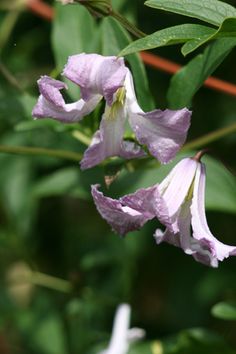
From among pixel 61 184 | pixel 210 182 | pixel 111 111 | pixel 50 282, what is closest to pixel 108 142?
pixel 111 111

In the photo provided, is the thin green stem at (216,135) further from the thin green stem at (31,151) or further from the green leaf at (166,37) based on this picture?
the green leaf at (166,37)

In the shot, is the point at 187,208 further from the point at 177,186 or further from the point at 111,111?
the point at 111,111

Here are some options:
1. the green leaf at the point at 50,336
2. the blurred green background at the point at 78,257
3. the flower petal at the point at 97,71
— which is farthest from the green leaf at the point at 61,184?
the flower petal at the point at 97,71

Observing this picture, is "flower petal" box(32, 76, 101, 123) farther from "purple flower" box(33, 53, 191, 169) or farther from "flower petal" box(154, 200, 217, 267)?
"flower petal" box(154, 200, 217, 267)

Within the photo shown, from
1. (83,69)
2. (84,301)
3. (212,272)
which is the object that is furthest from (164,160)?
(212,272)

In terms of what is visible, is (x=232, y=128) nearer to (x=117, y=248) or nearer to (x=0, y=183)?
(x=117, y=248)

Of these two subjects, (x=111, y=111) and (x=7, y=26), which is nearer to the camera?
(x=111, y=111)
